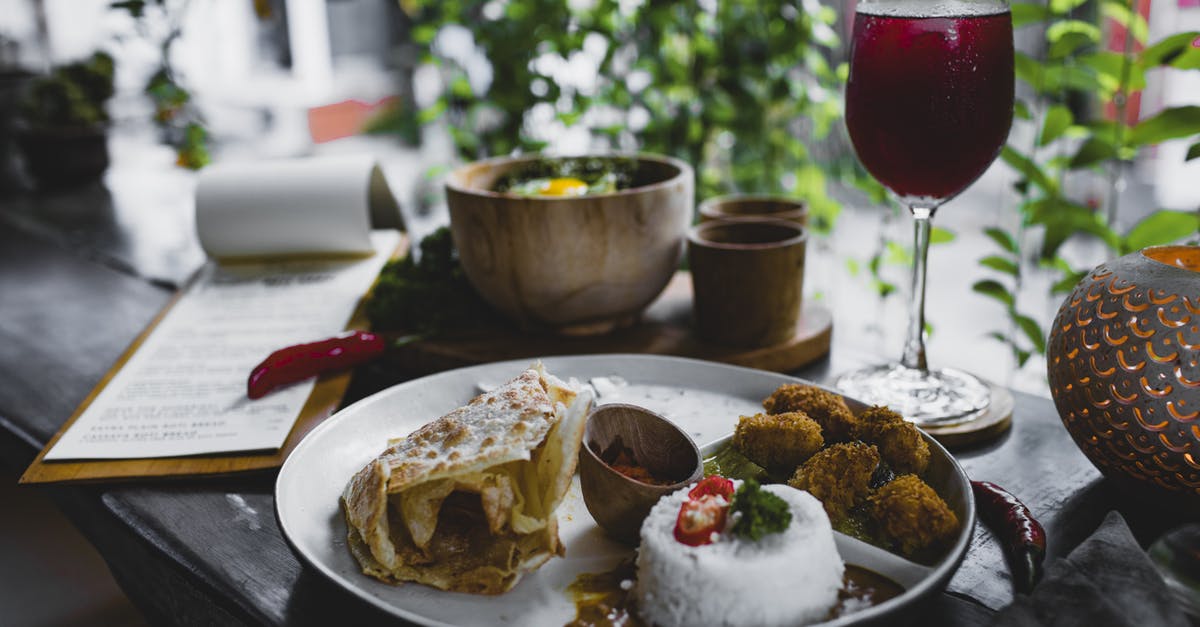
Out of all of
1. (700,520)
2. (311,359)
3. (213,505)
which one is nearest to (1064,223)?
(700,520)

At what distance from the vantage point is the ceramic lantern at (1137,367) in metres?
0.83

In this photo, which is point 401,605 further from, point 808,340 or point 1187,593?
point 808,340

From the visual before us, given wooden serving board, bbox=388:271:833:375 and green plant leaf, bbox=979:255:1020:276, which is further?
green plant leaf, bbox=979:255:1020:276

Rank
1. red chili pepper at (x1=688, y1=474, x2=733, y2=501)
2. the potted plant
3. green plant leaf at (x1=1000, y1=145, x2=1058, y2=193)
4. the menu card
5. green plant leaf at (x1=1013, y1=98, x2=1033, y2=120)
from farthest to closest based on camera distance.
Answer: the potted plant → green plant leaf at (x1=1000, y1=145, x2=1058, y2=193) → green plant leaf at (x1=1013, y1=98, x2=1033, y2=120) → the menu card → red chili pepper at (x1=688, y1=474, x2=733, y2=501)

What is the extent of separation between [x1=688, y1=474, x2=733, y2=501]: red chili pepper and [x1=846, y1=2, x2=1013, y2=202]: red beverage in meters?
0.51

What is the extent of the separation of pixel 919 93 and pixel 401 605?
78cm

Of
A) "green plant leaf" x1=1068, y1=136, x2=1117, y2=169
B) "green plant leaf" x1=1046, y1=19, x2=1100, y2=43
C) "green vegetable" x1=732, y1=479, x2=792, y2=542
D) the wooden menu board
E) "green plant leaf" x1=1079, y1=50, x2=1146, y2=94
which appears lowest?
the wooden menu board

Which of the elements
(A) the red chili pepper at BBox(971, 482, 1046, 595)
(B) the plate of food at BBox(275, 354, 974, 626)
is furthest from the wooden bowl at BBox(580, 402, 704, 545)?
(A) the red chili pepper at BBox(971, 482, 1046, 595)

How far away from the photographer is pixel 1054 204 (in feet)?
5.03

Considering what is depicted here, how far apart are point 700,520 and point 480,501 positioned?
0.83 ft

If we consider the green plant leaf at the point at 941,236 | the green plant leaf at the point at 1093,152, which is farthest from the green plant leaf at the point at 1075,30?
the green plant leaf at the point at 941,236

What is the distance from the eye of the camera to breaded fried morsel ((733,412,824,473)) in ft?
3.09

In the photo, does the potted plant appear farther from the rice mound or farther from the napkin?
the napkin

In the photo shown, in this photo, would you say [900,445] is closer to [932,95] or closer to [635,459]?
[635,459]
